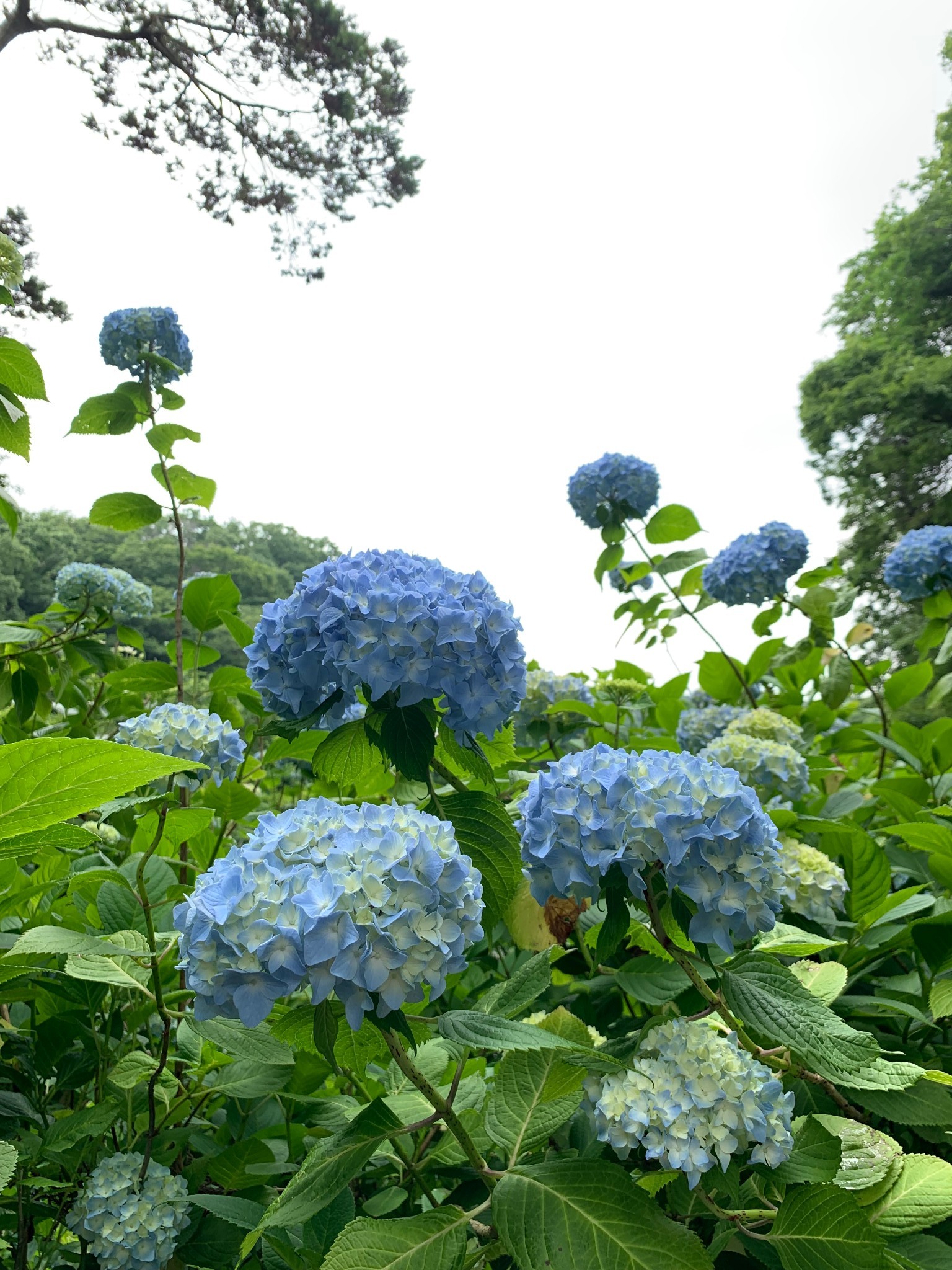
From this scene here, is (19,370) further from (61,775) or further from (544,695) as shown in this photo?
(544,695)

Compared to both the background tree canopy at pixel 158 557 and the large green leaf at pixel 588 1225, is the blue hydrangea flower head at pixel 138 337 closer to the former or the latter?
the large green leaf at pixel 588 1225

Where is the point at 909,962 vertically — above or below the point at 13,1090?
below

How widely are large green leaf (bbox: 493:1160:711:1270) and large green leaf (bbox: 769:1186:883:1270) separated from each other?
122 millimetres

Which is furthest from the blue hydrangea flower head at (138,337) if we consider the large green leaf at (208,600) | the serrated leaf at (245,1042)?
the serrated leaf at (245,1042)

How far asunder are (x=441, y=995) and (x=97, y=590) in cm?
215

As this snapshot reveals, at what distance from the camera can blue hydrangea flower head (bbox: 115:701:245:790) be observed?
1.56 meters

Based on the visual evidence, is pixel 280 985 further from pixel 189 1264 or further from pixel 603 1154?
pixel 189 1264

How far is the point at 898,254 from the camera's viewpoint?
21.1m

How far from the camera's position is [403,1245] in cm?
79

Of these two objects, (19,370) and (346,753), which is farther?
(19,370)

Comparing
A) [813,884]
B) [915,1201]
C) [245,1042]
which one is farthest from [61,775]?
[813,884]

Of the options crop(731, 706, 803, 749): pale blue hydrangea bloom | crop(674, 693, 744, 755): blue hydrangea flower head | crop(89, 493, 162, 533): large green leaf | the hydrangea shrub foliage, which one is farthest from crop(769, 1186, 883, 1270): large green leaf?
crop(89, 493, 162, 533): large green leaf

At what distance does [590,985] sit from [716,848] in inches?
17.1

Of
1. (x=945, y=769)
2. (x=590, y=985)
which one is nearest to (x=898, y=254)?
(x=945, y=769)
